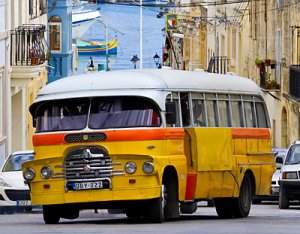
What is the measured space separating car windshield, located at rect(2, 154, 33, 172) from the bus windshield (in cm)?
953

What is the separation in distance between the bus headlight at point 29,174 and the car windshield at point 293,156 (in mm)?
12275

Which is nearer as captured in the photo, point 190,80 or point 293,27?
point 190,80

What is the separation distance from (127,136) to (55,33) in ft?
116

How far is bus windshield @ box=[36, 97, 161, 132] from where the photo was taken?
23.5m

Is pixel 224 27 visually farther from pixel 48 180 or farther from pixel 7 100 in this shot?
pixel 48 180

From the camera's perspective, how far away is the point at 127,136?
23.3 m

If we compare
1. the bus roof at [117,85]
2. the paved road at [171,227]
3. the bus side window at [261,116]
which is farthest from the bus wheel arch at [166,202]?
the bus side window at [261,116]

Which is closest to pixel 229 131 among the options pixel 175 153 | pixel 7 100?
pixel 175 153

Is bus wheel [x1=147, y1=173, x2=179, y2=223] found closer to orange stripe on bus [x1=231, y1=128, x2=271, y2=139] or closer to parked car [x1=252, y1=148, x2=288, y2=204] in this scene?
orange stripe on bus [x1=231, y1=128, x2=271, y2=139]

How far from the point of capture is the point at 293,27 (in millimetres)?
72250

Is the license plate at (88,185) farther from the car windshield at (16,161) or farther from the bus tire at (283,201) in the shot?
the bus tire at (283,201)

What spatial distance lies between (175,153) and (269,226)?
2.14 meters

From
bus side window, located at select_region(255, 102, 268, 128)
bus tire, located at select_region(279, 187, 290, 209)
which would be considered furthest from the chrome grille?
bus tire, located at select_region(279, 187, 290, 209)

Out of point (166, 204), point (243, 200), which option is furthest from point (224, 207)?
point (166, 204)
